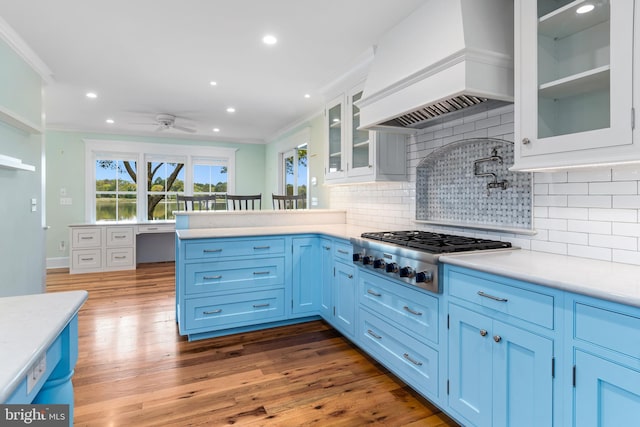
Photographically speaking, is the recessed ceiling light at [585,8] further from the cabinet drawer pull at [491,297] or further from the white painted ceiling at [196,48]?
the cabinet drawer pull at [491,297]

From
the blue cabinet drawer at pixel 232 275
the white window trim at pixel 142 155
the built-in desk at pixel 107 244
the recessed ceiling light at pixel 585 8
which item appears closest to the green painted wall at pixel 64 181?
the white window trim at pixel 142 155

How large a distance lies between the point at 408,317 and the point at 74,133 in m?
6.74

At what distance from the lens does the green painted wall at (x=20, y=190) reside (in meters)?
3.01

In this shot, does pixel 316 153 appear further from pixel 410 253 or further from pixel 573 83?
pixel 573 83

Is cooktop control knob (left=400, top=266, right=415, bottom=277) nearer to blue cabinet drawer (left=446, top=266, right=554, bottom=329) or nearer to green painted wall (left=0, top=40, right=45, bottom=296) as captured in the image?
blue cabinet drawer (left=446, top=266, right=554, bottom=329)

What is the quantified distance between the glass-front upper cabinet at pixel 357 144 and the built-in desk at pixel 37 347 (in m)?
2.46

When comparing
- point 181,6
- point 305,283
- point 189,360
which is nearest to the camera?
point 181,6

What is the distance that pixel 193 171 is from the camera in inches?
280

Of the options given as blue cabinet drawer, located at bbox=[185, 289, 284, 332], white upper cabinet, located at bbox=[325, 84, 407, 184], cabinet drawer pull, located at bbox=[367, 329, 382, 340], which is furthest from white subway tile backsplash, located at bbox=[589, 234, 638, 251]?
blue cabinet drawer, located at bbox=[185, 289, 284, 332]

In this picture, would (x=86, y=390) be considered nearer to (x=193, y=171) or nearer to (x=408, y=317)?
(x=408, y=317)

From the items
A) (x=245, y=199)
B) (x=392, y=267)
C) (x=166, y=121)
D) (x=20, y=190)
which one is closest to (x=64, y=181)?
(x=166, y=121)

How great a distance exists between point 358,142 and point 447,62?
56.6 inches

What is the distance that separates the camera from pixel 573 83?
1.60m

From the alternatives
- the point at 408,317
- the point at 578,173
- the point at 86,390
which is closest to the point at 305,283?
the point at 408,317
